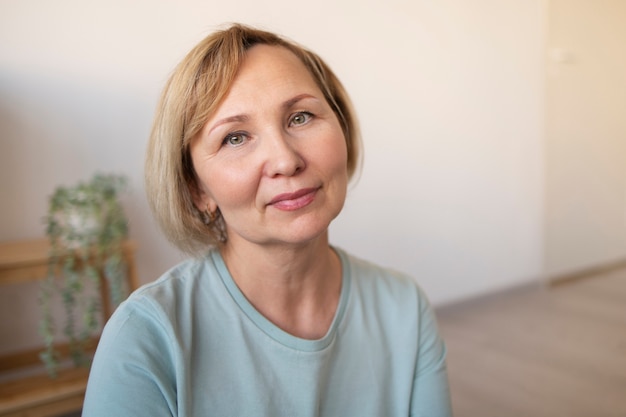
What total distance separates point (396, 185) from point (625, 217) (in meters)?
2.09

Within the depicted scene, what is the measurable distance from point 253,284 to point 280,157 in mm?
254

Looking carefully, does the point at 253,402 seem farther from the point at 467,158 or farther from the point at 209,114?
the point at 467,158

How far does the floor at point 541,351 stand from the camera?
6.90 feet

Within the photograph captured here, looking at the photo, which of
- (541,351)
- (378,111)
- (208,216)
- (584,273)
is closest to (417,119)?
(378,111)

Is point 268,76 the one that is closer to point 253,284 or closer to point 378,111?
point 253,284

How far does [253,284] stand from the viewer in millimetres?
961

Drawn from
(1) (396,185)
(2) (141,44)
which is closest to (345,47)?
(1) (396,185)

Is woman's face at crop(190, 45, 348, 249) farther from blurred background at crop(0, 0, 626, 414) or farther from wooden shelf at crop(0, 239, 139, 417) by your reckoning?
wooden shelf at crop(0, 239, 139, 417)

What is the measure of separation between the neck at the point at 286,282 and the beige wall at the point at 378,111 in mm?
1249

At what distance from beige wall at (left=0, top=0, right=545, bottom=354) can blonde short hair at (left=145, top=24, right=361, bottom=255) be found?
45.6 inches

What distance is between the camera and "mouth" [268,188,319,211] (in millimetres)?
851

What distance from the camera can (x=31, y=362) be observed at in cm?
193

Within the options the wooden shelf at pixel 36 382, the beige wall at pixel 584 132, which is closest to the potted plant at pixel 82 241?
the wooden shelf at pixel 36 382

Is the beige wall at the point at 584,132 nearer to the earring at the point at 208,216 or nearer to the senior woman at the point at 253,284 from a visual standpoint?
the senior woman at the point at 253,284
